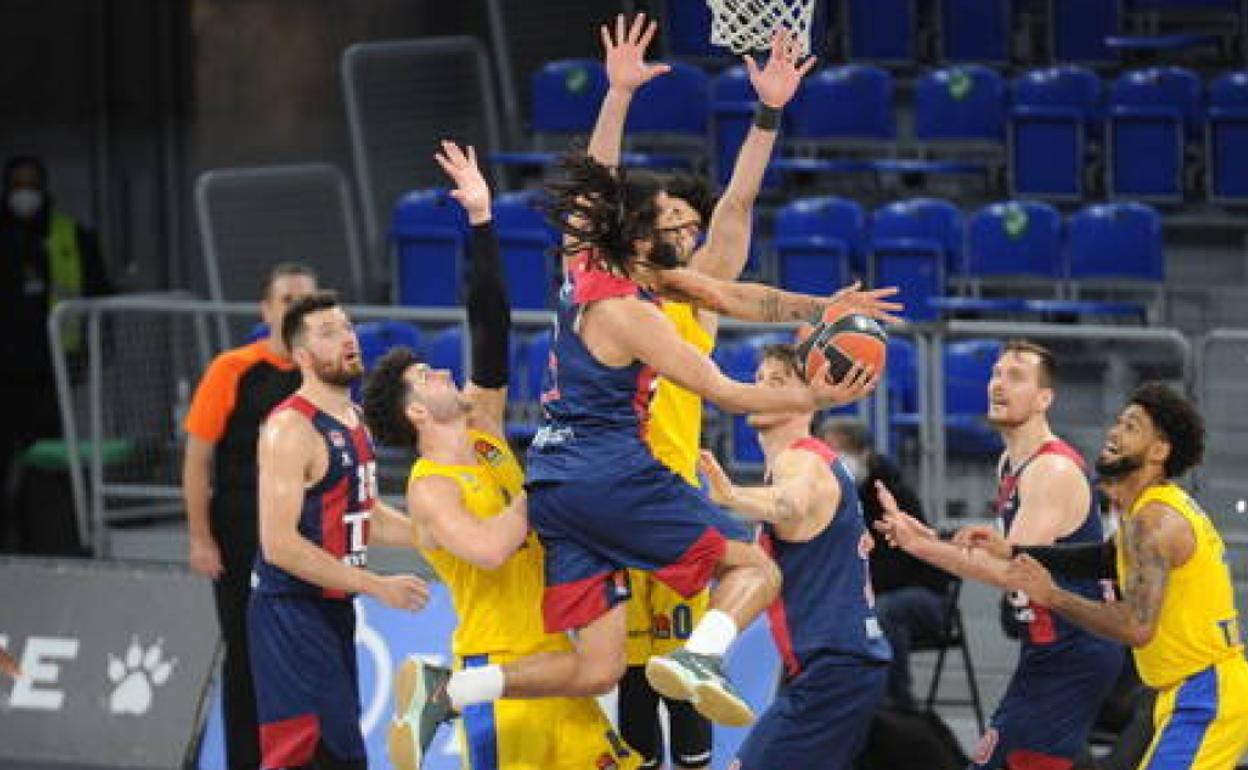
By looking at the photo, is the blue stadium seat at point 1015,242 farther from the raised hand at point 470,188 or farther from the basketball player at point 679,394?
the raised hand at point 470,188

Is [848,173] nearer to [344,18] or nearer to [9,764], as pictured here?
[344,18]

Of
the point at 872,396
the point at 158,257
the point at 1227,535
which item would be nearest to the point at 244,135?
the point at 158,257

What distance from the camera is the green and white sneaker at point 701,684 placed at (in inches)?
340

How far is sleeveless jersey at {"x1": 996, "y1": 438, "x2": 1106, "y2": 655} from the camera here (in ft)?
35.0

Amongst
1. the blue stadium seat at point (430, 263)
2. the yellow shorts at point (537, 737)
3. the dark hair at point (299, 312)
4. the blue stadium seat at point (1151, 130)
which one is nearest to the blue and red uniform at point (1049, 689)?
the yellow shorts at point (537, 737)

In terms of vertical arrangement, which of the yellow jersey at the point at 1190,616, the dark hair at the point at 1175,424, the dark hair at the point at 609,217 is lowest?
the yellow jersey at the point at 1190,616

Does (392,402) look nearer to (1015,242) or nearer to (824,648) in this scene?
(824,648)

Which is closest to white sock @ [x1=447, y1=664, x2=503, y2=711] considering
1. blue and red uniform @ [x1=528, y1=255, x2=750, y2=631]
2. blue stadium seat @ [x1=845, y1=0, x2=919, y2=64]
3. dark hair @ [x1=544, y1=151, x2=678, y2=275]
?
blue and red uniform @ [x1=528, y1=255, x2=750, y2=631]

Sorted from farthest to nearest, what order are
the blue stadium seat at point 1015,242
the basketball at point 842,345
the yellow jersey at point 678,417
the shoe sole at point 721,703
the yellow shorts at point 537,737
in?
the blue stadium seat at point 1015,242 < the yellow jersey at point 678,417 < the yellow shorts at point 537,737 < the shoe sole at point 721,703 < the basketball at point 842,345

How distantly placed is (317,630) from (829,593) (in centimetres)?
185

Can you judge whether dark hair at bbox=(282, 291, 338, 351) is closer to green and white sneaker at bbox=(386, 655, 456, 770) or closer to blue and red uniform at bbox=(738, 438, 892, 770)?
blue and red uniform at bbox=(738, 438, 892, 770)

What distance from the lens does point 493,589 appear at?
9508mm

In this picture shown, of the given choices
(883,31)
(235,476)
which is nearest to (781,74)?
(235,476)

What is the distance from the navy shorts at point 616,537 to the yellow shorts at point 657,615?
0.60 metres
